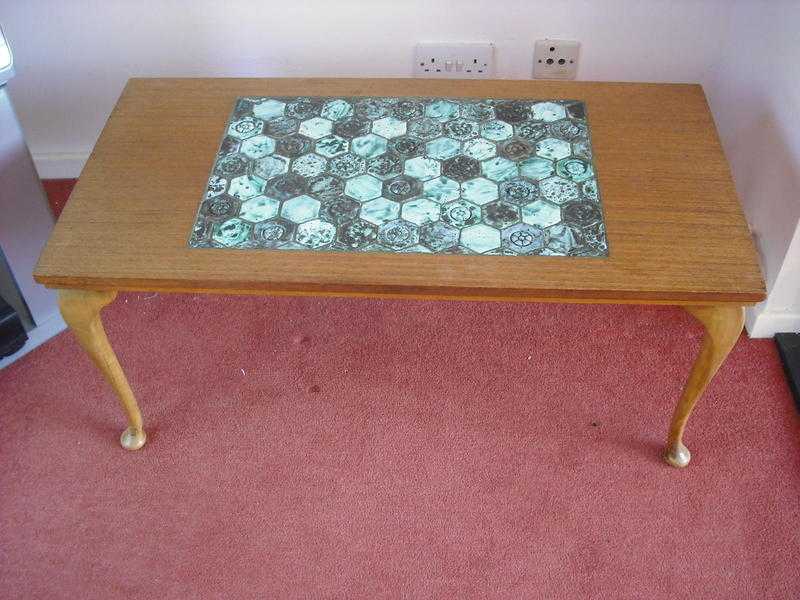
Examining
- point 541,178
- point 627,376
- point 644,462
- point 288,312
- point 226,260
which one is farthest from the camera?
point 288,312

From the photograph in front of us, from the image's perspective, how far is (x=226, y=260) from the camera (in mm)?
1118

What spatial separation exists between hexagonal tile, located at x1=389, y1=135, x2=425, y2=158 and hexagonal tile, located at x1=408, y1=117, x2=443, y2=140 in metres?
0.01

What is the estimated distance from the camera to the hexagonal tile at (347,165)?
1249 millimetres

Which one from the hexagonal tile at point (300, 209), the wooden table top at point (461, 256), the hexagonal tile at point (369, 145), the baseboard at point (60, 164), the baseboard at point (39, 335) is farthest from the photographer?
the baseboard at point (60, 164)

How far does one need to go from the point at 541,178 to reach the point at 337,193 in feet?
1.00

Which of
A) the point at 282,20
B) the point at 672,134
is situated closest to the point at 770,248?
the point at 672,134

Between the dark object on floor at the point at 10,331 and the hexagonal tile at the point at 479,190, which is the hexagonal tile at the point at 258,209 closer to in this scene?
the hexagonal tile at the point at 479,190

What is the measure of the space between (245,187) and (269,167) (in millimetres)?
57

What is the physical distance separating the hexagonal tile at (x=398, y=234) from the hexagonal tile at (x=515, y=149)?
220 millimetres

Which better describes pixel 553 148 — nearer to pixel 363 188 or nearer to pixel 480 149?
pixel 480 149

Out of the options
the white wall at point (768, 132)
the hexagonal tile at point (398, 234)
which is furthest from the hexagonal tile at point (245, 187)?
the white wall at point (768, 132)

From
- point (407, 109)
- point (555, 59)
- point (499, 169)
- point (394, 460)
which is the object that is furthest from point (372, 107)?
point (394, 460)

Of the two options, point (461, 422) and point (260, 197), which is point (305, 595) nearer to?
point (461, 422)

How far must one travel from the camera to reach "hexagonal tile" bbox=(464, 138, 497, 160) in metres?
1.27
